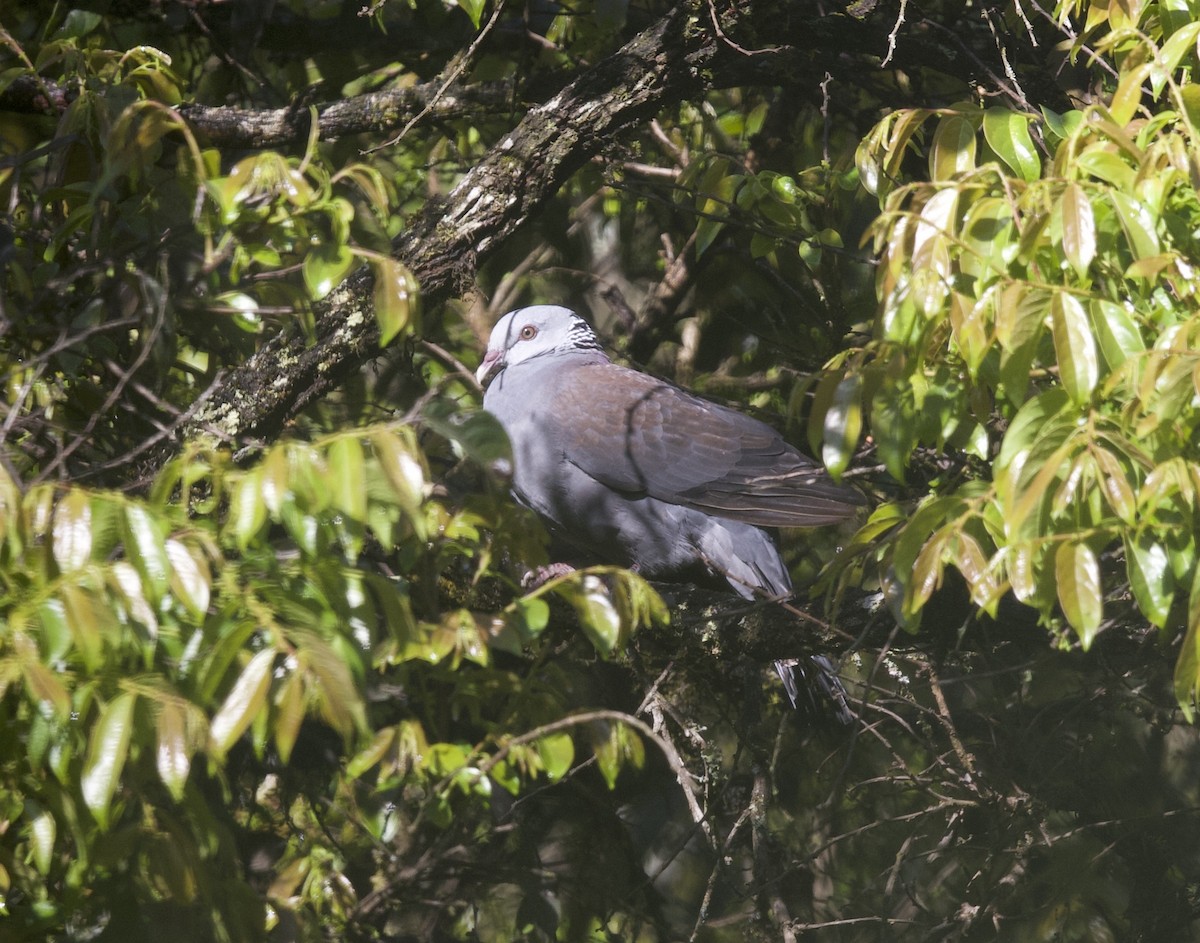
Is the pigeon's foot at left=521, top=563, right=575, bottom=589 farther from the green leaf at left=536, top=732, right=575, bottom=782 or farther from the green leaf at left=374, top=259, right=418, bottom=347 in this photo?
the green leaf at left=374, top=259, right=418, bottom=347

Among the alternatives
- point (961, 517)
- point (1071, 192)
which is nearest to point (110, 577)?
point (961, 517)

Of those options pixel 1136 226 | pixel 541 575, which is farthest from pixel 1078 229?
pixel 541 575

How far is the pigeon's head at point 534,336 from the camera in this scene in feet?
12.3

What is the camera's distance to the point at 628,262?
416 cm

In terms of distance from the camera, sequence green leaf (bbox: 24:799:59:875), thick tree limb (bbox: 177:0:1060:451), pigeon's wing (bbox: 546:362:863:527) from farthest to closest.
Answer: pigeon's wing (bbox: 546:362:863:527) < thick tree limb (bbox: 177:0:1060:451) < green leaf (bbox: 24:799:59:875)

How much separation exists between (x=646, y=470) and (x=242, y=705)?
6.99 ft

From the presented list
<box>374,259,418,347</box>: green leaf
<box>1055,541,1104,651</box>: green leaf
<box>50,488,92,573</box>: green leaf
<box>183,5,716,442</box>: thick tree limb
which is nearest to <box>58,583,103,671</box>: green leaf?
<box>50,488,92,573</box>: green leaf

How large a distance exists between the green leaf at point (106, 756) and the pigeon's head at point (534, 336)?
248 centimetres

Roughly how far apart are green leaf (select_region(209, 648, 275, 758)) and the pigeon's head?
2.44m

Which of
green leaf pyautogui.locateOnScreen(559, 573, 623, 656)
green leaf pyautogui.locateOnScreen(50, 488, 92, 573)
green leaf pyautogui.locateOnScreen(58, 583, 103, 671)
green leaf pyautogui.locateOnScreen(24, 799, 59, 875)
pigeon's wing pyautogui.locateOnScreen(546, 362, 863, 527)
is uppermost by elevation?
green leaf pyautogui.locateOnScreen(50, 488, 92, 573)

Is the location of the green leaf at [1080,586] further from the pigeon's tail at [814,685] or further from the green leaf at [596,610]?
the pigeon's tail at [814,685]

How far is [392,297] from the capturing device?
1807 millimetres

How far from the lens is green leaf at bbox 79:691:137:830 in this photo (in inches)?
50.9

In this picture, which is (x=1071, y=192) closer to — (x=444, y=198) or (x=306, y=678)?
(x=306, y=678)
